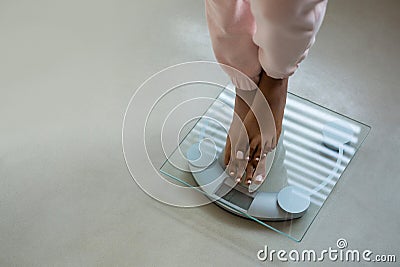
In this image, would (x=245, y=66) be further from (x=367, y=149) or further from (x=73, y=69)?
(x=73, y=69)

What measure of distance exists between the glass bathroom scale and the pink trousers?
223 mm

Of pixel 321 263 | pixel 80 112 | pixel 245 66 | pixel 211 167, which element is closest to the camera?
pixel 245 66

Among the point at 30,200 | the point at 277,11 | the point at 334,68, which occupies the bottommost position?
the point at 30,200

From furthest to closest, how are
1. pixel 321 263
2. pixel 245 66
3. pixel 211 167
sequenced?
1. pixel 211 167
2. pixel 321 263
3. pixel 245 66

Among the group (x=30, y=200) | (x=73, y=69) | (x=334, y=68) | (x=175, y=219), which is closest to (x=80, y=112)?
(x=73, y=69)

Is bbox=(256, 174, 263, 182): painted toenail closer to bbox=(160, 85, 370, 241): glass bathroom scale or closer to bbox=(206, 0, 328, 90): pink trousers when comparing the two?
bbox=(160, 85, 370, 241): glass bathroom scale

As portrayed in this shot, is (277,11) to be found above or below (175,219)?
above

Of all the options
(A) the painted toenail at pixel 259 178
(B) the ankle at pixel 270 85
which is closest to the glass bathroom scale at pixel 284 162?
(A) the painted toenail at pixel 259 178

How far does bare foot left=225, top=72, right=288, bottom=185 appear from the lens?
1.11 metres

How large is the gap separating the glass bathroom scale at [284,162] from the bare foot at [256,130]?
1.3 inches

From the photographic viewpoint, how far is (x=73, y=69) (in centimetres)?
147

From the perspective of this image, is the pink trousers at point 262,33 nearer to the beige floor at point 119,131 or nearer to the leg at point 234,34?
the leg at point 234,34

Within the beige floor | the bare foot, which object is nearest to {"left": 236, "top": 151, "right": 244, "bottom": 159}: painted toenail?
the bare foot

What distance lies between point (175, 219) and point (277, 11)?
1.83 ft
